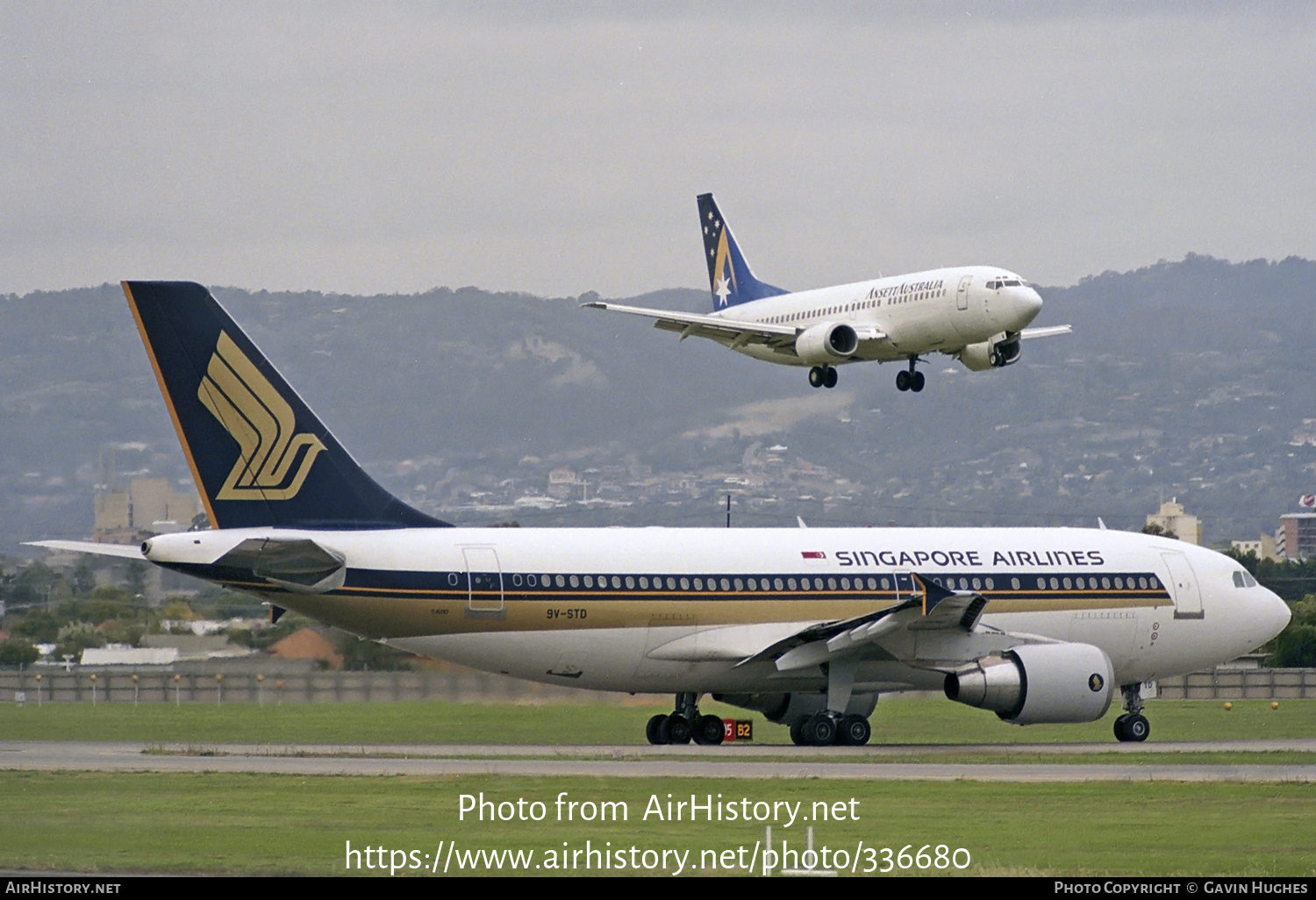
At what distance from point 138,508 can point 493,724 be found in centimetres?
5550

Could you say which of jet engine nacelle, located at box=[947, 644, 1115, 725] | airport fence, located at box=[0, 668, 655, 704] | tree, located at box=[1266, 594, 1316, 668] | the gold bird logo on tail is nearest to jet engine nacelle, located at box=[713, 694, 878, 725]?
jet engine nacelle, located at box=[947, 644, 1115, 725]

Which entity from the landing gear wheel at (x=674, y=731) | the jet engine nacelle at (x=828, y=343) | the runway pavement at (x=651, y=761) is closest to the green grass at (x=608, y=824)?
the runway pavement at (x=651, y=761)

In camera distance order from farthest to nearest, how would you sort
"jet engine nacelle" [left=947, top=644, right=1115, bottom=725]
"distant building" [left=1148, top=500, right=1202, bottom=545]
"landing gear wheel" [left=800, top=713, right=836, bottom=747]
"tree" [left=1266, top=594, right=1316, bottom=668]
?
"distant building" [left=1148, top=500, right=1202, bottom=545] → "tree" [left=1266, top=594, right=1316, bottom=668] → "landing gear wheel" [left=800, top=713, right=836, bottom=747] → "jet engine nacelle" [left=947, top=644, right=1115, bottom=725]

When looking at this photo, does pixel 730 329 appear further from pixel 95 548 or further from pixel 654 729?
pixel 95 548

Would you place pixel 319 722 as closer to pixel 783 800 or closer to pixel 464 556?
pixel 464 556

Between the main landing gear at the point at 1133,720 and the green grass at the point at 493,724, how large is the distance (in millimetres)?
418

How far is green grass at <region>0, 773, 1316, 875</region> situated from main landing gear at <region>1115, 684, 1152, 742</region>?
1178cm

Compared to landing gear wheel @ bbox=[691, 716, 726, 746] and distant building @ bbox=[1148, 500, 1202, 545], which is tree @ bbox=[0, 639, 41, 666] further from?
distant building @ bbox=[1148, 500, 1202, 545]

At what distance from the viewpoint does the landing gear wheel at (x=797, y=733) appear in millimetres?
39094

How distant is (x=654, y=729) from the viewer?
40.3m

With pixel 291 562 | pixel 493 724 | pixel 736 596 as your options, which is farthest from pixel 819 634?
pixel 493 724

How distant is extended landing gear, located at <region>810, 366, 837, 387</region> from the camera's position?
46125 mm

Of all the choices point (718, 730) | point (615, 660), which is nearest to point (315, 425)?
point (615, 660)

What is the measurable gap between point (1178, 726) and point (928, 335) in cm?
1120
